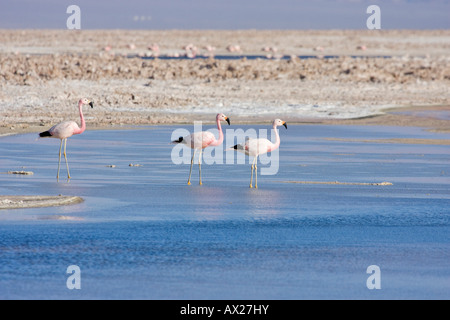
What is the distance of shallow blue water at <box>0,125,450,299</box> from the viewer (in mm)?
7836

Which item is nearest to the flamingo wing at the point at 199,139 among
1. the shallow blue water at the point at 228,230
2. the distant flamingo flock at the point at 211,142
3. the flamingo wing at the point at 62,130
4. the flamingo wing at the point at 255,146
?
the distant flamingo flock at the point at 211,142

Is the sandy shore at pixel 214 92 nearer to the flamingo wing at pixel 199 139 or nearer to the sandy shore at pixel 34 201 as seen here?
the flamingo wing at pixel 199 139

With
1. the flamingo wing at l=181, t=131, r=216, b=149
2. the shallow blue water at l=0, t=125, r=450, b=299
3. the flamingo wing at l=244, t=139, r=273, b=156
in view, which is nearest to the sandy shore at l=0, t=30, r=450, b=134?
the flamingo wing at l=181, t=131, r=216, b=149

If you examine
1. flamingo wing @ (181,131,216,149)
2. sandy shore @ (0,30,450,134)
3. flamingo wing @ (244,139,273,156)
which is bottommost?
flamingo wing @ (244,139,273,156)

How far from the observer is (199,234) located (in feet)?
32.7

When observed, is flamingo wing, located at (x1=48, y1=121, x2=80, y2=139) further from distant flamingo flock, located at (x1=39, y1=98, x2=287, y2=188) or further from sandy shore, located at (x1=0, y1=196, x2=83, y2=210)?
sandy shore, located at (x1=0, y1=196, x2=83, y2=210)

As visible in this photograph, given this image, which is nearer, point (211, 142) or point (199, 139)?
point (199, 139)

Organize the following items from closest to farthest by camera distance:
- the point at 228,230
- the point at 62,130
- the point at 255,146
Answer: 1. the point at 228,230
2. the point at 255,146
3. the point at 62,130

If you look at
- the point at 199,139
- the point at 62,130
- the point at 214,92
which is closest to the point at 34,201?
the point at 199,139

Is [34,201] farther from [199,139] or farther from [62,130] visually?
[62,130]

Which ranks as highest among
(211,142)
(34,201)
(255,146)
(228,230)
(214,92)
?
(214,92)

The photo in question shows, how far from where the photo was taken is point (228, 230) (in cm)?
1019

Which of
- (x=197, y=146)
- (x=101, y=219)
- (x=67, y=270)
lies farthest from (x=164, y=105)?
(x=67, y=270)
